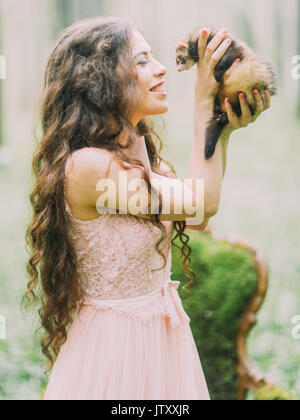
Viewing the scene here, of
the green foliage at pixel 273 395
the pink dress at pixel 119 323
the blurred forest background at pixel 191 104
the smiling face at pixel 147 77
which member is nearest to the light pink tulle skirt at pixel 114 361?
the pink dress at pixel 119 323

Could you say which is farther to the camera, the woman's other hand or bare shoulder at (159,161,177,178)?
bare shoulder at (159,161,177,178)

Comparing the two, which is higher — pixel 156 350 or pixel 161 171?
pixel 161 171

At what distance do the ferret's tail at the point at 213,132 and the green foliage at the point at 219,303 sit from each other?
0.89 meters

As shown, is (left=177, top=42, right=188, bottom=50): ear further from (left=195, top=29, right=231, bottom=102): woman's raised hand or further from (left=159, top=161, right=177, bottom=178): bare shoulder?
(left=159, top=161, right=177, bottom=178): bare shoulder

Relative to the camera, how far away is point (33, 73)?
19.5ft

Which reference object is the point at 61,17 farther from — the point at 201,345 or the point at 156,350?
the point at 156,350

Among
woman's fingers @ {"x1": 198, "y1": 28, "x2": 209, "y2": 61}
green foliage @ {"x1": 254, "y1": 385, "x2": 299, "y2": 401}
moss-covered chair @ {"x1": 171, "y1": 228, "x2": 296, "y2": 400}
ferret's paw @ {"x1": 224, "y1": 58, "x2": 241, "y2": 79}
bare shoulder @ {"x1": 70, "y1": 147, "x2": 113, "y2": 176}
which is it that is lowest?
green foliage @ {"x1": 254, "y1": 385, "x2": 299, "y2": 401}

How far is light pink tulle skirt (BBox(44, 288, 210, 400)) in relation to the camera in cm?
129

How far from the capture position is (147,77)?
4.13ft

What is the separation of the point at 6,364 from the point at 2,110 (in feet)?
11.2

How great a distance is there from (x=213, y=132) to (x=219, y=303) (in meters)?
1.05

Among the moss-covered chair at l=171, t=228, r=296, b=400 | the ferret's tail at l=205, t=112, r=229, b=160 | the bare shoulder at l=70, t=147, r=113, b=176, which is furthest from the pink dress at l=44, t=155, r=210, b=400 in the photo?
the moss-covered chair at l=171, t=228, r=296, b=400

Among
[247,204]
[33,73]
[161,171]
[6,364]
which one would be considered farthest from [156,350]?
[33,73]

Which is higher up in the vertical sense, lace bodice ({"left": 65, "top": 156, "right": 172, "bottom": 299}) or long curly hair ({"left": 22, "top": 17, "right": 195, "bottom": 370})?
long curly hair ({"left": 22, "top": 17, "right": 195, "bottom": 370})
